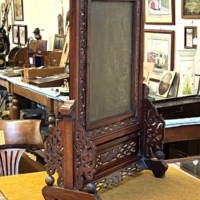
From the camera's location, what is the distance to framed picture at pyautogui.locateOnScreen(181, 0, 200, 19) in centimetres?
314

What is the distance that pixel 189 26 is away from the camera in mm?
3221

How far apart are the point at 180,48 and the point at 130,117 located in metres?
1.98

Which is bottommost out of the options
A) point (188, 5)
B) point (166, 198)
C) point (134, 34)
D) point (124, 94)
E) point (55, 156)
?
point (166, 198)

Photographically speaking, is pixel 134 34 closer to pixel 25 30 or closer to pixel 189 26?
pixel 189 26

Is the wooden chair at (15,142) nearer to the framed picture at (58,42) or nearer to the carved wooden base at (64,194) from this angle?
the carved wooden base at (64,194)

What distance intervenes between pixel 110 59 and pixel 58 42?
387cm

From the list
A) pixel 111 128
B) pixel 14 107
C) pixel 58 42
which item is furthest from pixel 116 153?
pixel 58 42

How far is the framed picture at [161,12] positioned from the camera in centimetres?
339

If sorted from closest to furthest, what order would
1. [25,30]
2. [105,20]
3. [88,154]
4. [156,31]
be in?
[88,154] < [105,20] < [156,31] < [25,30]

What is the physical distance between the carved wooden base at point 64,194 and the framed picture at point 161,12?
2375 mm

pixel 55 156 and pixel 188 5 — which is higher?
pixel 188 5

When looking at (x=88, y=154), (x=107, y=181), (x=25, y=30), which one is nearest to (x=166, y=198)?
(x=107, y=181)

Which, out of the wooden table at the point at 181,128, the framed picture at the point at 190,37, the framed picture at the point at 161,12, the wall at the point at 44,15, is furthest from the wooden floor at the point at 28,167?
the wall at the point at 44,15

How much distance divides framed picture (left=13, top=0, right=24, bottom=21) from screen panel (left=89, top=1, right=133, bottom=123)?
5278 mm
